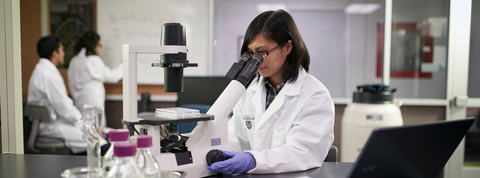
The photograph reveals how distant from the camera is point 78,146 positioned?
2559mm

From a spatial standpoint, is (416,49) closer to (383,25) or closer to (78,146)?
(383,25)

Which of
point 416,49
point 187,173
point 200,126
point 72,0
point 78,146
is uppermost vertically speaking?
point 72,0

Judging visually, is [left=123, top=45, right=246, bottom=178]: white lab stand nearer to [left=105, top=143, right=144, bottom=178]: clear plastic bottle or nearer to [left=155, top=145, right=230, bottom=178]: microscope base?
[left=155, top=145, right=230, bottom=178]: microscope base

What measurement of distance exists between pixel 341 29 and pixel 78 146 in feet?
8.44

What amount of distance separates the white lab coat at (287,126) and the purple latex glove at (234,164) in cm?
2

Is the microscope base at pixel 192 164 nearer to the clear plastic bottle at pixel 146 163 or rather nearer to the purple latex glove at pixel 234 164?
the purple latex glove at pixel 234 164

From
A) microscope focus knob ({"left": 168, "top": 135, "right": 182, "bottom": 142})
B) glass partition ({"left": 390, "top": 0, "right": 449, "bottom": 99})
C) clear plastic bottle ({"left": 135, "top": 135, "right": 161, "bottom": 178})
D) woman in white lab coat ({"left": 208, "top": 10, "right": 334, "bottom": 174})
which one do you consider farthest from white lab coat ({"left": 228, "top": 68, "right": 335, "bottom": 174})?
glass partition ({"left": 390, "top": 0, "right": 449, "bottom": 99})

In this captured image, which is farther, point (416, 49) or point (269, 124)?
point (416, 49)

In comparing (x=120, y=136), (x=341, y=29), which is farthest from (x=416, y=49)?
(x=120, y=136)

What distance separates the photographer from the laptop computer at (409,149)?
64 cm

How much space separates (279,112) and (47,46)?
2.39 m

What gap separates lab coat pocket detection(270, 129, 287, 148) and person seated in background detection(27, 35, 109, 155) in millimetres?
1772

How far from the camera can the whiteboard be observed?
309 cm

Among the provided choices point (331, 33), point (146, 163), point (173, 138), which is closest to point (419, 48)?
point (331, 33)
